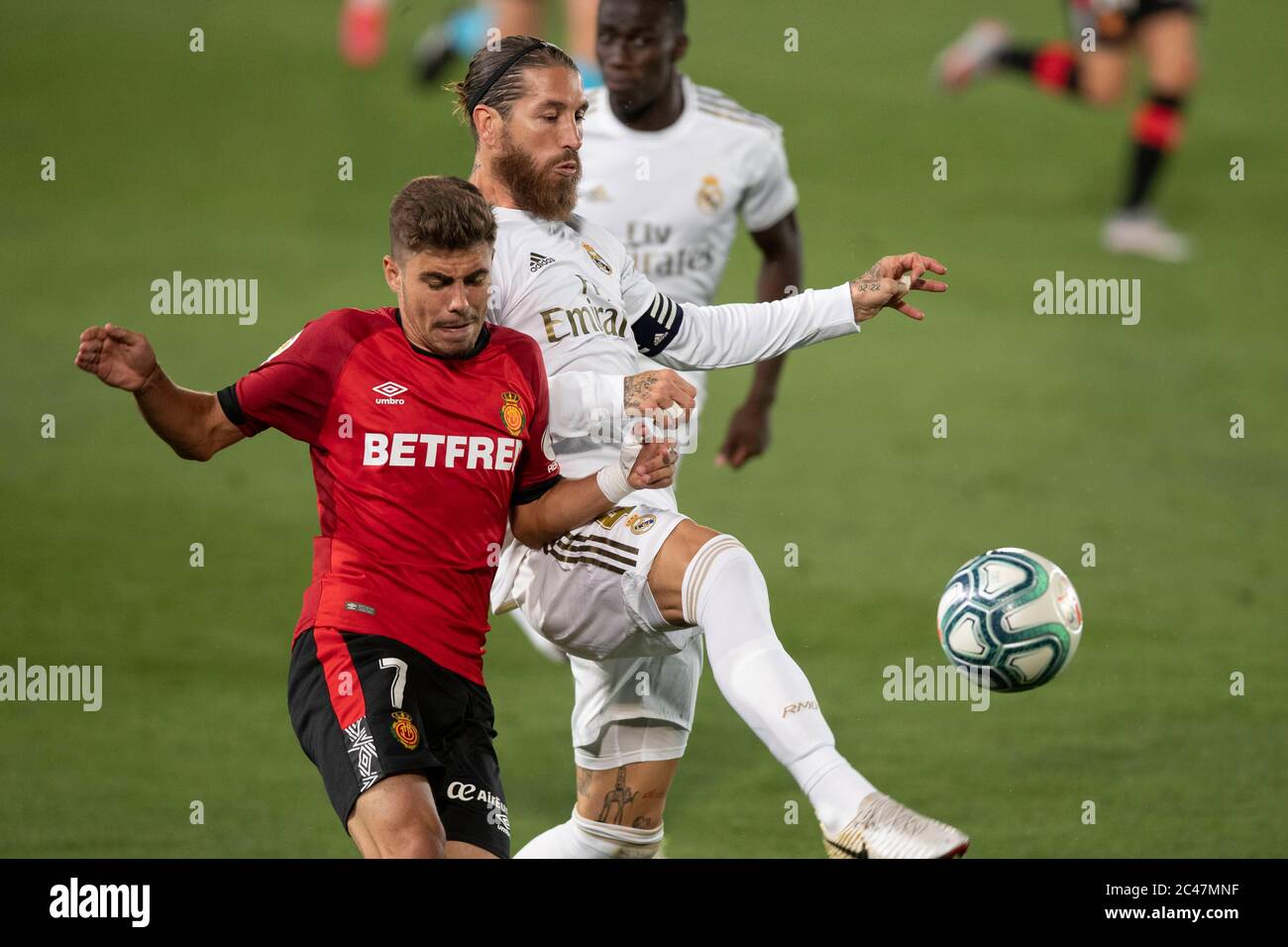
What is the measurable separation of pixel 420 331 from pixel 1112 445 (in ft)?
25.6

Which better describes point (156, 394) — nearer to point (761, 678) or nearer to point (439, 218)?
point (439, 218)

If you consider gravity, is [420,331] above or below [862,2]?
below

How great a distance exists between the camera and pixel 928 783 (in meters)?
6.86

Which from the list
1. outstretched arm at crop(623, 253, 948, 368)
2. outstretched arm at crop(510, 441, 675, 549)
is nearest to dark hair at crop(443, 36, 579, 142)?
outstretched arm at crop(623, 253, 948, 368)

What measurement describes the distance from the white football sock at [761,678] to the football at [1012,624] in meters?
0.78

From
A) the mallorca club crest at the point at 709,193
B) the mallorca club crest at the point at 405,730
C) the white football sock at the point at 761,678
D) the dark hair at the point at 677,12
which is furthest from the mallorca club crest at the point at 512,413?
the dark hair at the point at 677,12

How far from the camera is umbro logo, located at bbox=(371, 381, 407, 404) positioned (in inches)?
181

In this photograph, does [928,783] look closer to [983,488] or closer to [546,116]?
[546,116]

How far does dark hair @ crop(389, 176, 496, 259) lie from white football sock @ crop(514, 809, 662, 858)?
1.90 metres

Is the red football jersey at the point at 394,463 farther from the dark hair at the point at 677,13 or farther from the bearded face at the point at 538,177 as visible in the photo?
the dark hair at the point at 677,13

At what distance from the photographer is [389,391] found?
4.61 m

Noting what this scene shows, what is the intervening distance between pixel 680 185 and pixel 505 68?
7.09ft

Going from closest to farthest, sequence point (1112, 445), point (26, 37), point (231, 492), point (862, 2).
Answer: point (231, 492), point (1112, 445), point (26, 37), point (862, 2)
